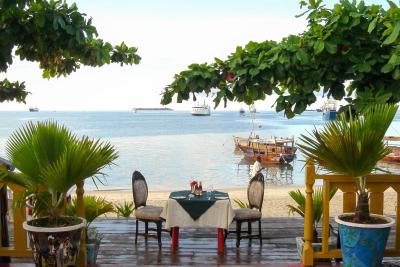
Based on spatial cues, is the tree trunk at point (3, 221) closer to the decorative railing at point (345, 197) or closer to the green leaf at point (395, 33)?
the decorative railing at point (345, 197)

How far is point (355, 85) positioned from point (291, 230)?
10.3 feet

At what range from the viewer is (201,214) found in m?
5.85

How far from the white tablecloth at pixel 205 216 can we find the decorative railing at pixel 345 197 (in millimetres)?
1625

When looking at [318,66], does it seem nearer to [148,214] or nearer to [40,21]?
[40,21]

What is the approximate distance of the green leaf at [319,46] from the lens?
4191 mm

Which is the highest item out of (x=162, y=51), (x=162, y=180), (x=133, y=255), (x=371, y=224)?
(x=162, y=51)

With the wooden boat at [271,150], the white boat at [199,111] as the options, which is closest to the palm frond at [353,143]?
the wooden boat at [271,150]

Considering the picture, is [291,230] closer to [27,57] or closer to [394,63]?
[394,63]

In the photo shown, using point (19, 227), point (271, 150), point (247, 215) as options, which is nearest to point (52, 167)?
point (19, 227)

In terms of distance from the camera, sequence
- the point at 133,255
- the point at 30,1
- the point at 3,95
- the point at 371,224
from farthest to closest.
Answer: the point at 3,95
the point at 133,255
the point at 30,1
the point at 371,224

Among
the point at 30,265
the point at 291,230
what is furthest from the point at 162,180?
the point at 30,265

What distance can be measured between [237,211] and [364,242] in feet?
8.59

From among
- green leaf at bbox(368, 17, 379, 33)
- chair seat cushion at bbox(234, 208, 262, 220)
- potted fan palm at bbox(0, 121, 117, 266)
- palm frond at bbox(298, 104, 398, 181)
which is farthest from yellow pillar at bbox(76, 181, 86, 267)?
green leaf at bbox(368, 17, 379, 33)

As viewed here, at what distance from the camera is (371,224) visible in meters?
3.78
